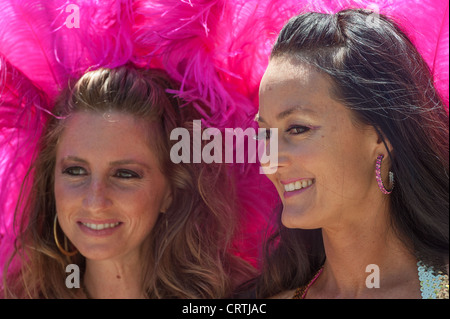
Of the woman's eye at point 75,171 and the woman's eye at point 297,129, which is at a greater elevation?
the woman's eye at point 75,171

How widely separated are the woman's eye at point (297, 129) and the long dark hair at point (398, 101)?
0.56 feet

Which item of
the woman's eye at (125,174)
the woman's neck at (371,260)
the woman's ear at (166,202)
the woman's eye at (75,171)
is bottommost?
the woman's neck at (371,260)

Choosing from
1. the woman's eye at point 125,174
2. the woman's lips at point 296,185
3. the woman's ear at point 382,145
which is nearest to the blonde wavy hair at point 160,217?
the woman's eye at point 125,174

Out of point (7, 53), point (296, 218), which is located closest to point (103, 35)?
point (7, 53)

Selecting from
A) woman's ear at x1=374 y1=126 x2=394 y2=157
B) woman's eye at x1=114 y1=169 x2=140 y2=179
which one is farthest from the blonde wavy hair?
woman's ear at x1=374 y1=126 x2=394 y2=157

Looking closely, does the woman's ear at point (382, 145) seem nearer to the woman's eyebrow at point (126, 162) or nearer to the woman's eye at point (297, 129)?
the woman's eye at point (297, 129)

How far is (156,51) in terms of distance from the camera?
2.91 m

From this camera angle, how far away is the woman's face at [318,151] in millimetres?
2309

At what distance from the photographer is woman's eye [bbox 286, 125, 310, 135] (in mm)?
2349

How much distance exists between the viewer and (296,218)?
2381 mm

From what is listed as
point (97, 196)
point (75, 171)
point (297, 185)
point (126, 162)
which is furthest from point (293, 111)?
point (75, 171)

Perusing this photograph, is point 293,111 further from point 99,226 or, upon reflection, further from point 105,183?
point 99,226

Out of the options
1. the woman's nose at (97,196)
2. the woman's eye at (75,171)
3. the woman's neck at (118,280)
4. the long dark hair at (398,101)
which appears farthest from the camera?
the woman's neck at (118,280)

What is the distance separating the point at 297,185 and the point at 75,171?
1079 mm
